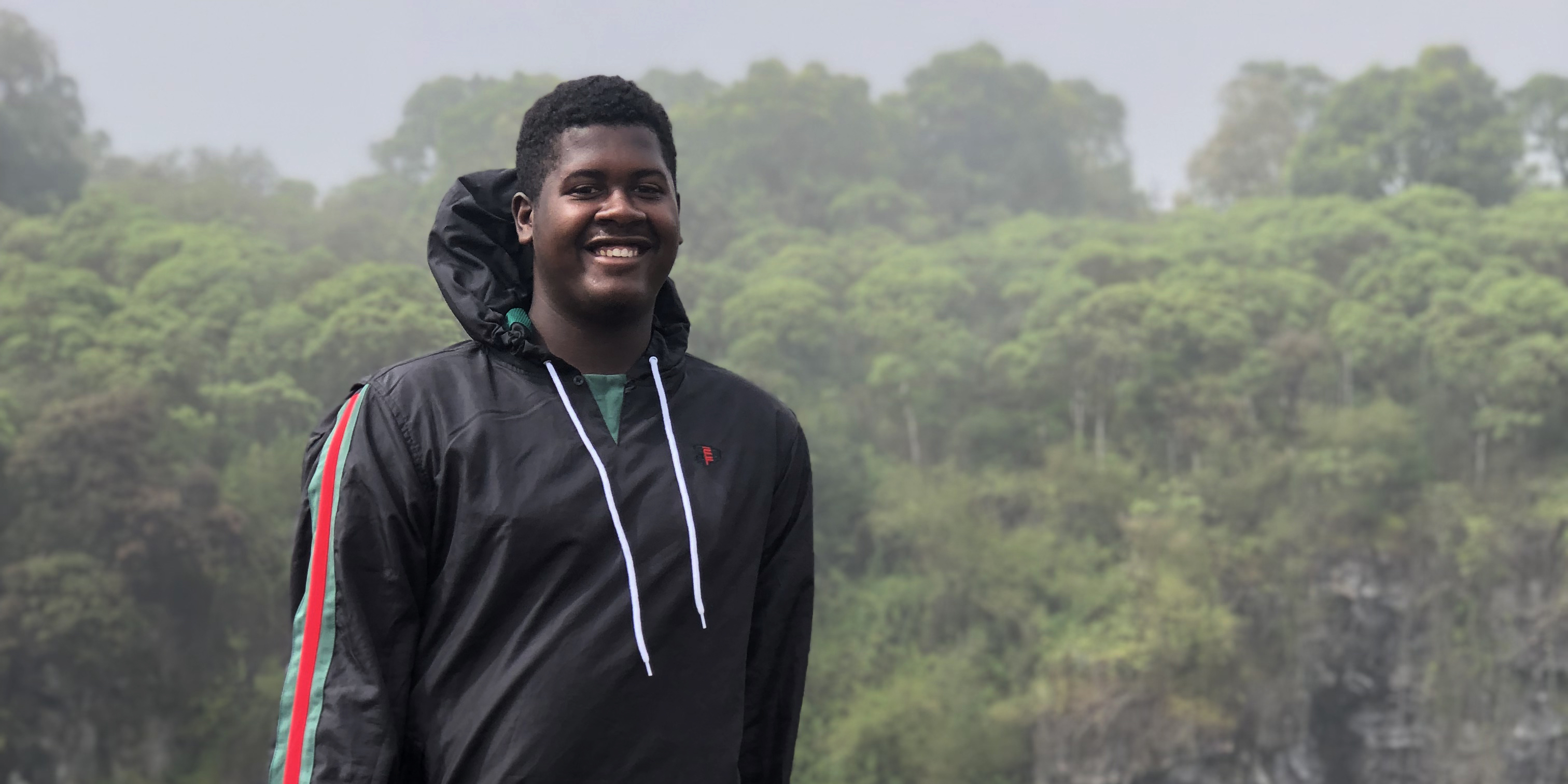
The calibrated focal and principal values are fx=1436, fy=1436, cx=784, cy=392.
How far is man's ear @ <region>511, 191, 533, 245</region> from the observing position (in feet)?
3.50

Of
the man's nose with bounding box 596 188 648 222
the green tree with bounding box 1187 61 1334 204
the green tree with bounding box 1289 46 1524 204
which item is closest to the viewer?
the man's nose with bounding box 596 188 648 222

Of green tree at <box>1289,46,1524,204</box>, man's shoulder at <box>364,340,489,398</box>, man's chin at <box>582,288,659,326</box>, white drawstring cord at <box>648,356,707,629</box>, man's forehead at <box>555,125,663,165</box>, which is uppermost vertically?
green tree at <box>1289,46,1524,204</box>

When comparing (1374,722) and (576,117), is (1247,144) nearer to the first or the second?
(1374,722)

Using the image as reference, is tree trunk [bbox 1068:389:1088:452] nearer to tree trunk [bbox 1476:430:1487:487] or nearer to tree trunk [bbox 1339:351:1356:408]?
tree trunk [bbox 1339:351:1356:408]

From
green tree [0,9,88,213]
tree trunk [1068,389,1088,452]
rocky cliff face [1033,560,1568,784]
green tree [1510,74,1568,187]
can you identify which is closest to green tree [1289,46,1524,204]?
green tree [1510,74,1568,187]

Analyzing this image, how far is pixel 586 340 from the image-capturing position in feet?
3.41

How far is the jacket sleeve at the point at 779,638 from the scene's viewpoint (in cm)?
109

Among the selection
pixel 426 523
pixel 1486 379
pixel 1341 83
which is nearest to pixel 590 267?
pixel 426 523

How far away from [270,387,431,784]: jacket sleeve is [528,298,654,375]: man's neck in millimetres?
134

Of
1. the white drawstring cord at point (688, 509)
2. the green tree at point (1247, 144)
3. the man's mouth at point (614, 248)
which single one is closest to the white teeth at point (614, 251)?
the man's mouth at point (614, 248)

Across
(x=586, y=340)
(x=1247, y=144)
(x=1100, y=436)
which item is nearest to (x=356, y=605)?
(x=586, y=340)

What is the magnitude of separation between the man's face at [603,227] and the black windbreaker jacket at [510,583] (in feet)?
0.16

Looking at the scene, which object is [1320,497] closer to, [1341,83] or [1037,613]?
[1037,613]

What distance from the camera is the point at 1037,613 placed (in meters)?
15.8
